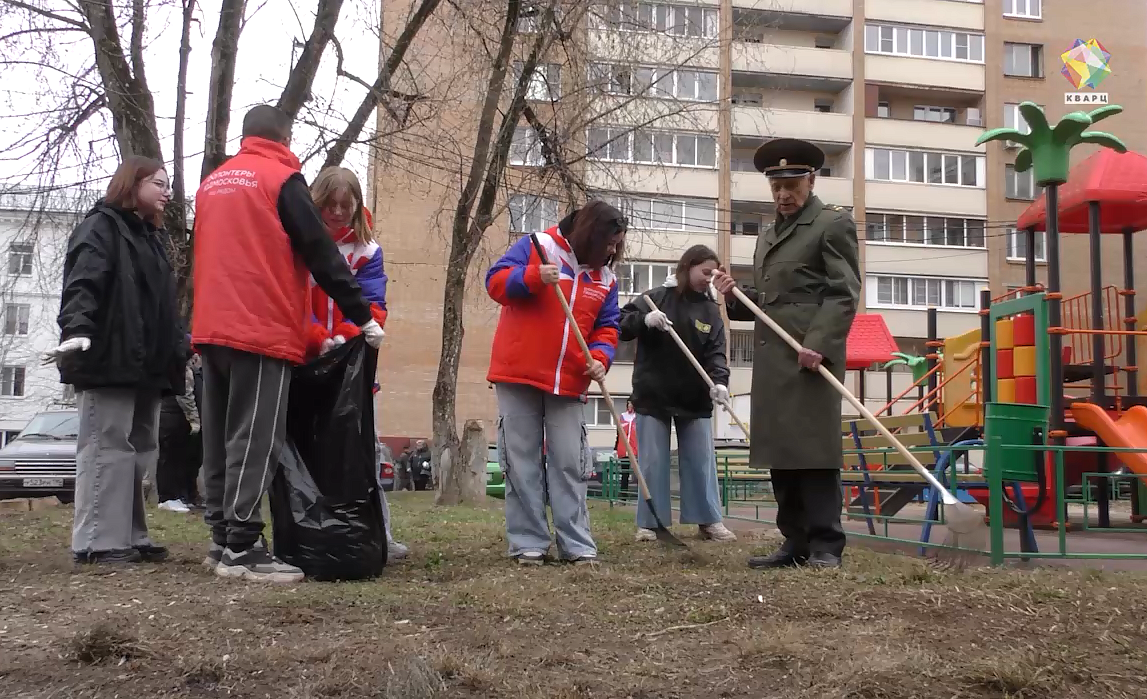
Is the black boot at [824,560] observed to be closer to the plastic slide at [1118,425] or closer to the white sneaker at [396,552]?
the white sneaker at [396,552]

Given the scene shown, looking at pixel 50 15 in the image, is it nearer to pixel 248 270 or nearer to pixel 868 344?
pixel 248 270

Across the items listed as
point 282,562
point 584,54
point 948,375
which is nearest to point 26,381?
point 584,54

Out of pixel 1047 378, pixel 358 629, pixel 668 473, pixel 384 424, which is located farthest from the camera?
pixel 384 424

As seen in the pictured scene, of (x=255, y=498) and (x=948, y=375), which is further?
(x=948, y=375)

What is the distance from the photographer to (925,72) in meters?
39.9

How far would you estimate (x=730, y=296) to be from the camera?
5.66m

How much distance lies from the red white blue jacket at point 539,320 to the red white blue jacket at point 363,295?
55cm

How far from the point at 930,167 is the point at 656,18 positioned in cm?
2641

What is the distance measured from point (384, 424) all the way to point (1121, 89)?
2998cm

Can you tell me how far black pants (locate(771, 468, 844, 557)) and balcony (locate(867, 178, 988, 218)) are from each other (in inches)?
1388

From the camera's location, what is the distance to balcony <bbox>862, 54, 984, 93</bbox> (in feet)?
130

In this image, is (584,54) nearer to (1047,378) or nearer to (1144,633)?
(1047,378)

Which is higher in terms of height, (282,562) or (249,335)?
(249,335)

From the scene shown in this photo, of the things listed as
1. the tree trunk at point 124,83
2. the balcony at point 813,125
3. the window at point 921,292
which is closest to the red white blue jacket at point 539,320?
the tree trunk at point 124,83
